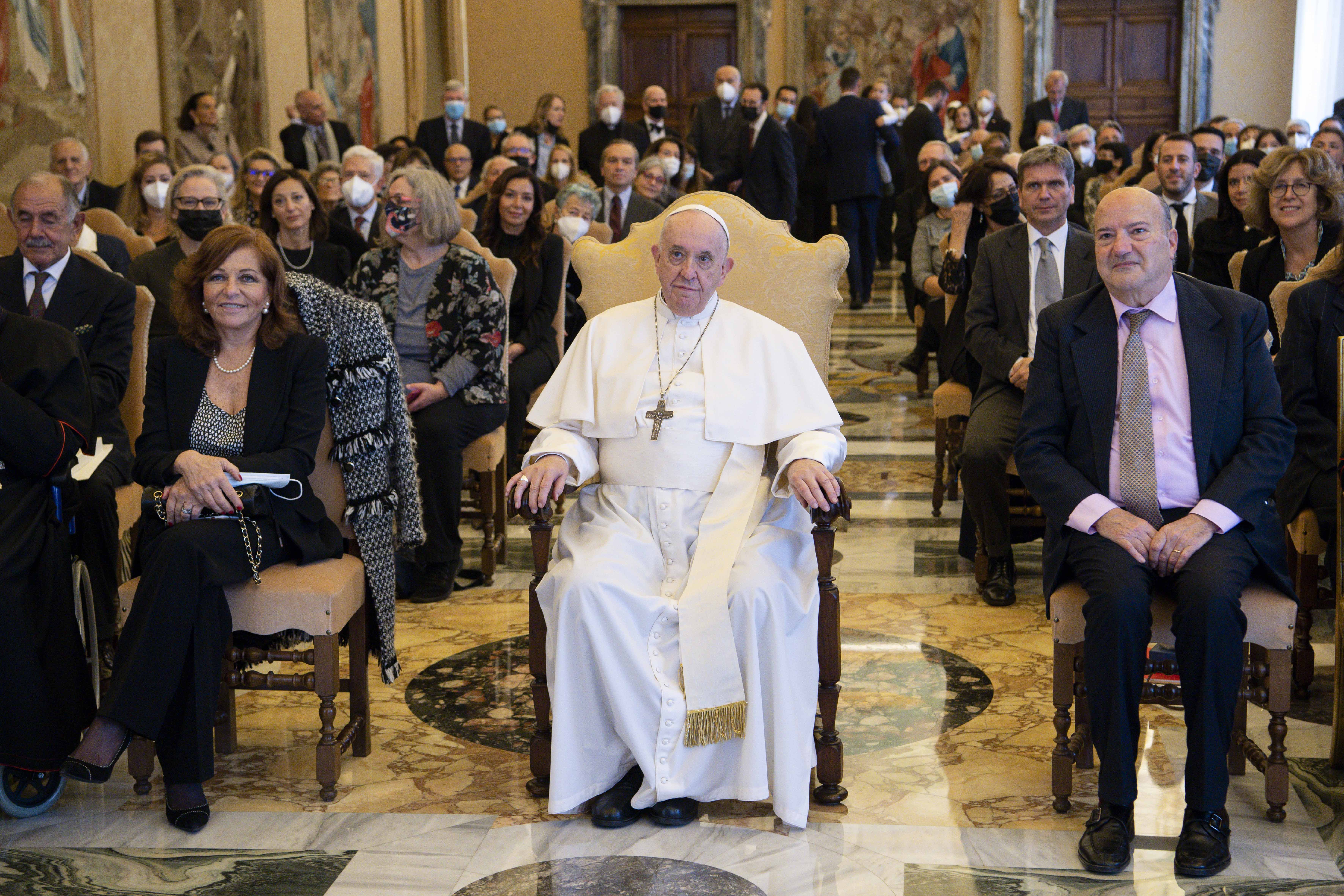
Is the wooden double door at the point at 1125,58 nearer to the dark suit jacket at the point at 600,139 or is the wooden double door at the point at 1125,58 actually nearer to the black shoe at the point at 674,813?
the dark suit jacket at the point at 600,139

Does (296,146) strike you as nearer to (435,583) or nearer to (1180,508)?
(435,583)

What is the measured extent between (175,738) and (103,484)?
1083 millimetres

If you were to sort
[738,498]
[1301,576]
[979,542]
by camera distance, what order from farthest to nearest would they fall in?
[979,542], [1301,576], [738,498]

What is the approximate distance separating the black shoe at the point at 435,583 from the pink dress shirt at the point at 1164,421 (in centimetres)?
257

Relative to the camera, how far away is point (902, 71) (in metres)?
18.7

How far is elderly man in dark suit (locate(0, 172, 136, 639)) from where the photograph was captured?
13.9 ft

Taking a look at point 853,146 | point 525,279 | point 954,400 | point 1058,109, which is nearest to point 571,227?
point 525,279

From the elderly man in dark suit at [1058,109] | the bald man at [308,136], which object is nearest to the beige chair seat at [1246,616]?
the bald man at [308,136]

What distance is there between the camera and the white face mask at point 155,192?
21.9ft

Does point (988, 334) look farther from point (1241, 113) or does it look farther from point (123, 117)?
point (1241, 113)

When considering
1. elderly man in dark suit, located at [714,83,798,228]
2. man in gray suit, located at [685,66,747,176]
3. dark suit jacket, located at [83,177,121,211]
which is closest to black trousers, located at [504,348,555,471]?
dark suit jacket, located at [83,177,121,211]

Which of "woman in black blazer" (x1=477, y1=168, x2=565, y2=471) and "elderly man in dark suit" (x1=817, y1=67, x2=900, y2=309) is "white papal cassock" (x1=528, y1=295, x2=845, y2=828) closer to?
"woman in black blazer" (x1=477, y1=168, x2=565, y2=471)

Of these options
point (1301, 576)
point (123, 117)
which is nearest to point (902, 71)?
point (123, 117)

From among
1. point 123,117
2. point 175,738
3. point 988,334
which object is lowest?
point 175,738
